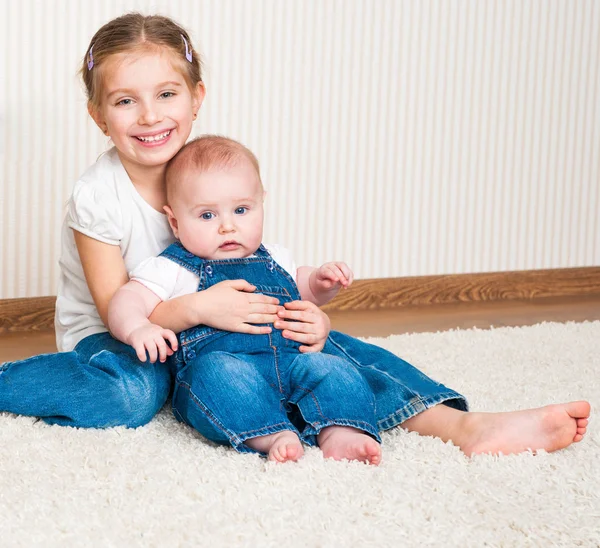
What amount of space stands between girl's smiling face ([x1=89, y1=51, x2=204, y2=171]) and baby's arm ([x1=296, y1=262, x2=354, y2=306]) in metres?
0.30

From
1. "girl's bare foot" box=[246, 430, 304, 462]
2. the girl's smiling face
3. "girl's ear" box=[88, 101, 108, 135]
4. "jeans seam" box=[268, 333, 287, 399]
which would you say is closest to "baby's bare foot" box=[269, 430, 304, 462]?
"girl's bare foot" box=[246, 430, 304, 462]

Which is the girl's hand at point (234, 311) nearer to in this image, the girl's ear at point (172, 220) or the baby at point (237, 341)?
the baby at point (237, 341)

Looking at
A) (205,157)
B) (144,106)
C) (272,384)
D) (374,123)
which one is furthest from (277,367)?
(374,123)

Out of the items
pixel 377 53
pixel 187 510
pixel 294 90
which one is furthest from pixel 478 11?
pixel 187 510

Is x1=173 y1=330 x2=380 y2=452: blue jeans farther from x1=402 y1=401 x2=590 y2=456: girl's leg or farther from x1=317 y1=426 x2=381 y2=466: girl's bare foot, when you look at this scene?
x1=402 y1=401 x2=590 y2=456: girl's leg

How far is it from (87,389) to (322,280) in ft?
1.32

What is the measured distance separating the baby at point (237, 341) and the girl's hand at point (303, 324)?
16mm

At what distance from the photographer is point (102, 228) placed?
142cm

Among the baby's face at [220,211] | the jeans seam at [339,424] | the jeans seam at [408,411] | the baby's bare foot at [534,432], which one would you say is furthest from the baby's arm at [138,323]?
the baby's bare foot at [534,432]

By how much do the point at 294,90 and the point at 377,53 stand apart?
0.28 m

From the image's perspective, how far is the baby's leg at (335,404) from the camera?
118 cm

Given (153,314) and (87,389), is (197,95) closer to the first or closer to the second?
(153,314)

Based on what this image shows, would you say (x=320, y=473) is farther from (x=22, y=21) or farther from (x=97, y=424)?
(x=22, y=21)

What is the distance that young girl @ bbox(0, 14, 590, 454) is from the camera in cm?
128
